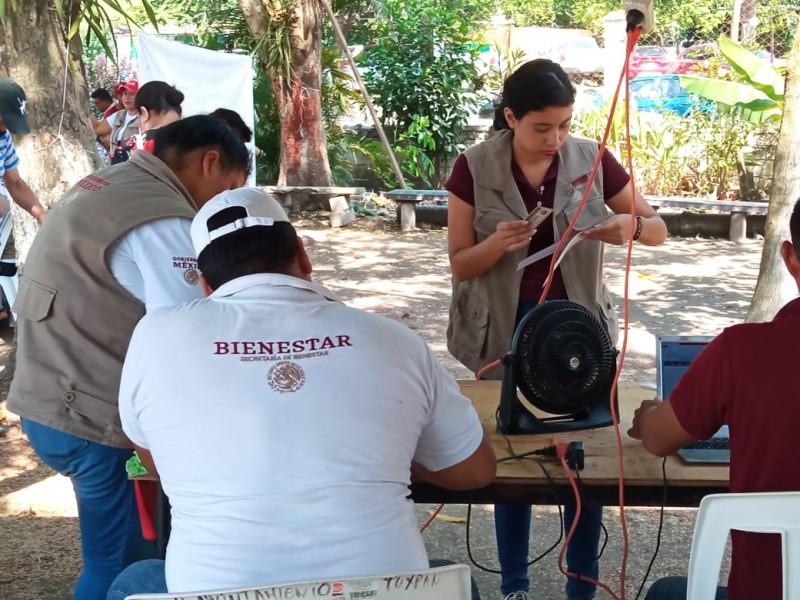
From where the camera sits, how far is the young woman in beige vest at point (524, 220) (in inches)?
112

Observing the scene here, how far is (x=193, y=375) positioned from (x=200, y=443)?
119 millimetres

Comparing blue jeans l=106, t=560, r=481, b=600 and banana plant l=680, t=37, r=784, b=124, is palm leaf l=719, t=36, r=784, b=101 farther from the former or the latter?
blue jeans l=106, t=560, r=481, b=600

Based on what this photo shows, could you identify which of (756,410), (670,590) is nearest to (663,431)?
(756,410)

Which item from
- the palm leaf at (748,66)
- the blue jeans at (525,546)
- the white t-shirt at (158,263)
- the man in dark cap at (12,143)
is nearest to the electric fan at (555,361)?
the blue jeans at (525,546)

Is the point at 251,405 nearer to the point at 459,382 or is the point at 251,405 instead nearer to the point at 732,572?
the point at 732,572

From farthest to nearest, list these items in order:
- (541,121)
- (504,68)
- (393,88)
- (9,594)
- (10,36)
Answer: (504,68) < (393,88) < (10,36) < (9,594) < (541,121)

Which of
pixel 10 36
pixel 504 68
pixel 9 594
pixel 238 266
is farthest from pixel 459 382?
pixel 504 68

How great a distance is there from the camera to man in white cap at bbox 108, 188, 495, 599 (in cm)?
156

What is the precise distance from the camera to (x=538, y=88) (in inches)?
109

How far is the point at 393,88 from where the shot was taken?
1334 cm

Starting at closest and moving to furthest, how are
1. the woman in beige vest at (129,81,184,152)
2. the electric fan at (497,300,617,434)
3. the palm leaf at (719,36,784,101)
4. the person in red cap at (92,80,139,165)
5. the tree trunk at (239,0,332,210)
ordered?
1. the electric fan at (497,300,617,434)
2. the woman in beige vest at (129,81,184,152)
3. the person in red cap at (92,80,139,165)
4. the palm leaf at (719,36,784,101)
5. the tree trunk at (239,0,332,210)

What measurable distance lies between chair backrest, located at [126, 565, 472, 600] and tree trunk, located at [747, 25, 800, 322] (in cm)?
380

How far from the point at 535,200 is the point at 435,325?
406 centimetres

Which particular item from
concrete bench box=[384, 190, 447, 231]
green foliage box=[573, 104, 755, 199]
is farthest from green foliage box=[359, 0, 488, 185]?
green foliage box=[573, 104, 755, 199]
